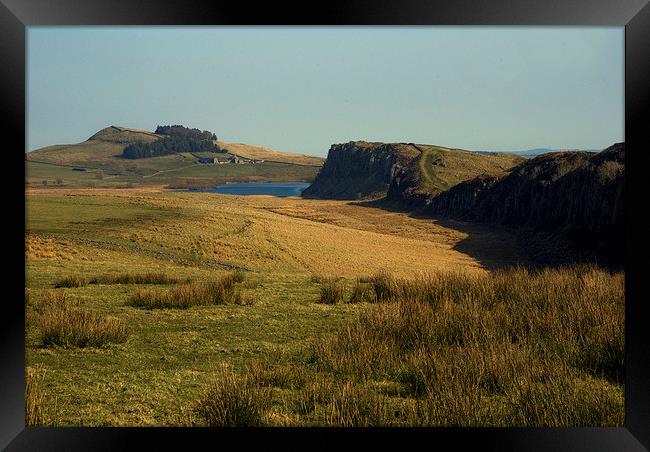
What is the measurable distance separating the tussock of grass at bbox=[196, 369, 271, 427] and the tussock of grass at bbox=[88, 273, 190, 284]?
8.19m

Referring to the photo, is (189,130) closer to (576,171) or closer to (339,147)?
(339,147)

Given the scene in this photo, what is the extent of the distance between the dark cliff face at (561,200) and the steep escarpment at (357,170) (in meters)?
27.4

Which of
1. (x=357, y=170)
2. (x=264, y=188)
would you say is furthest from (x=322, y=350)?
(x=264, y=188)

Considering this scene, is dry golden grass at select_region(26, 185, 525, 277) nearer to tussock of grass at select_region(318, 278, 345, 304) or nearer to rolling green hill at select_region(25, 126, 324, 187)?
tussock of grass at select_region(318, 278, 345, 304)

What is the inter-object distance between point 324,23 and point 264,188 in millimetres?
99896

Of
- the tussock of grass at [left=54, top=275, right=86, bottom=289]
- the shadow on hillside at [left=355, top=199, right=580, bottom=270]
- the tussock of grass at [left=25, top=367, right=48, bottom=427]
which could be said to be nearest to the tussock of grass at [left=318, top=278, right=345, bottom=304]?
the tussock of grass at [left=54, top=275, right=86, bottom=289]

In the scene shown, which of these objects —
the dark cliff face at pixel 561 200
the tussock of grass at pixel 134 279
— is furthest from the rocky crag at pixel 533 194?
the tussock of grass at pixel 134 279

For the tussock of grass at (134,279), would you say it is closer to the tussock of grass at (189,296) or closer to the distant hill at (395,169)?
the tussock of grass at (189,296)

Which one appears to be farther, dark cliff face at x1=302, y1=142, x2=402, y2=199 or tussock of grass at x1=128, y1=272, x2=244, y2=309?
dark cliff face at x1=302, y1=142, x2=402, y2=199

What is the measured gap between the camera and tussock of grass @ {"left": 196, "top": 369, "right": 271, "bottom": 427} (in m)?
4.87

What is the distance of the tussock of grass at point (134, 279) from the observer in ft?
41.6
